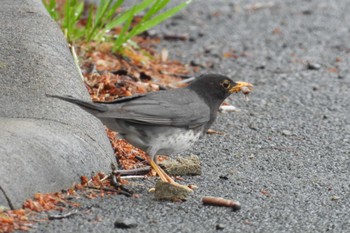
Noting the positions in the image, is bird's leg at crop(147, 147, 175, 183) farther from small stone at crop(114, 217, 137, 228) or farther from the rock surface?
small stone at crop(114, 217, 137, 228)

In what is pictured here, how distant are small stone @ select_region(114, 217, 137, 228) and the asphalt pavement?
0.04m

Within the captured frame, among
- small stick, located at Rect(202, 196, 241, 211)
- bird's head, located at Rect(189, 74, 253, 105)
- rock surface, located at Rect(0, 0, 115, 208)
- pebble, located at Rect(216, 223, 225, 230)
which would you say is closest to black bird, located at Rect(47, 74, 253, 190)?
bird's head, located at Rect(189, 74, 253, 105)

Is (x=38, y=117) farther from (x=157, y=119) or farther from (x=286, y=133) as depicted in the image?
(x=286, y=133)

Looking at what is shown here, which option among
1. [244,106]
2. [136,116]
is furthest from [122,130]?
[244,106]

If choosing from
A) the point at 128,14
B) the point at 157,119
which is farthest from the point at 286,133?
the point at 128,14

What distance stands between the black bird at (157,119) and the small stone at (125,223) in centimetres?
77

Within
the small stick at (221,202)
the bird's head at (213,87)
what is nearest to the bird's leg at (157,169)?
the small stick at (221,202)

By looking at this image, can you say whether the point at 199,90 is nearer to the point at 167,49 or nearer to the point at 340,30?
the point at 167,49

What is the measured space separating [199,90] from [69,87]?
888 mm

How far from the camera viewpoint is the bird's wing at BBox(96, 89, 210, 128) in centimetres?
509

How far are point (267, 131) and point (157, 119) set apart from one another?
5.53ft

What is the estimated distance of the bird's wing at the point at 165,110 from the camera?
5.09 m

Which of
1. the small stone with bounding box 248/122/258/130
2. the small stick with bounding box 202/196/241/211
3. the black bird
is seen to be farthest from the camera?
the small stone with bounding box 248/122/258/130

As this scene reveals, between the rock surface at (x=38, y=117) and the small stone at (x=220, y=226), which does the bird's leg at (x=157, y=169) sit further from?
the small stone at (x=220, y=226)
